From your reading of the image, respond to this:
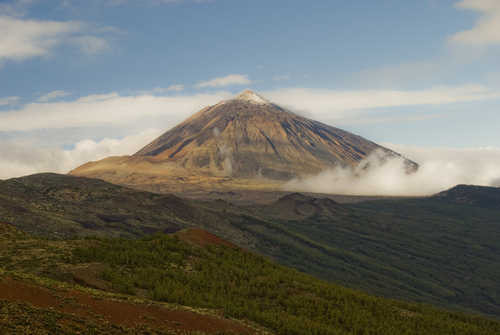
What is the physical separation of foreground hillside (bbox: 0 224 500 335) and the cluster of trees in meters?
0.10

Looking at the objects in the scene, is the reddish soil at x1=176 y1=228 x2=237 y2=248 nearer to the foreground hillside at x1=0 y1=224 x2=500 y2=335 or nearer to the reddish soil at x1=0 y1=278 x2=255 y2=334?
the foreground hillside at x1=0 y1=224 x2=500 y2=335

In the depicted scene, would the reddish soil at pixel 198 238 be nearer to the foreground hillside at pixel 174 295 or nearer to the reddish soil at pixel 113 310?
the foreground hillside at pixel 174 295

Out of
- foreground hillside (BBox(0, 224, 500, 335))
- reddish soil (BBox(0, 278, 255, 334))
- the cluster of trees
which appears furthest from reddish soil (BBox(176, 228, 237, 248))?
reddish soil (BBox(0, 278, 255, 334))

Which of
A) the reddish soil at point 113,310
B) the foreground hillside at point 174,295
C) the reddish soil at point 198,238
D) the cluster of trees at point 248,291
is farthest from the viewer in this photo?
the reddish soil at point 198,238

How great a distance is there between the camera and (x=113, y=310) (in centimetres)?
2631

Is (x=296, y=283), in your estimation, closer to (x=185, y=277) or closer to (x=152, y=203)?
(x=185, y=277)

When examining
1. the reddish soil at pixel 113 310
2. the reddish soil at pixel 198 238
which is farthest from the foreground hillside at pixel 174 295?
the reddish soil at pixel 198 238

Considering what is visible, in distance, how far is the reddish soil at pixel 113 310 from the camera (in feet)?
80.8

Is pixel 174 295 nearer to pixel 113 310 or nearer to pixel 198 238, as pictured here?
pixel 113 310

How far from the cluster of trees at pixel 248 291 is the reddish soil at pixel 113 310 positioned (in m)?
5.26

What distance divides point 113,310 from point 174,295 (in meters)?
9.83

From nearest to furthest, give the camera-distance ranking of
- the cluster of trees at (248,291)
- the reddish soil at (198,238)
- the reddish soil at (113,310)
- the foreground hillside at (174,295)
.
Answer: the reddish soil at (113,310) → the foreground hillside at (174,295) → the cluster of trees at (248,291) → the reddish soil at (198,238)

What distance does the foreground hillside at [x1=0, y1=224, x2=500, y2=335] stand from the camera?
24.8m

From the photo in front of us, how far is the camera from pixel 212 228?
19125 cm
